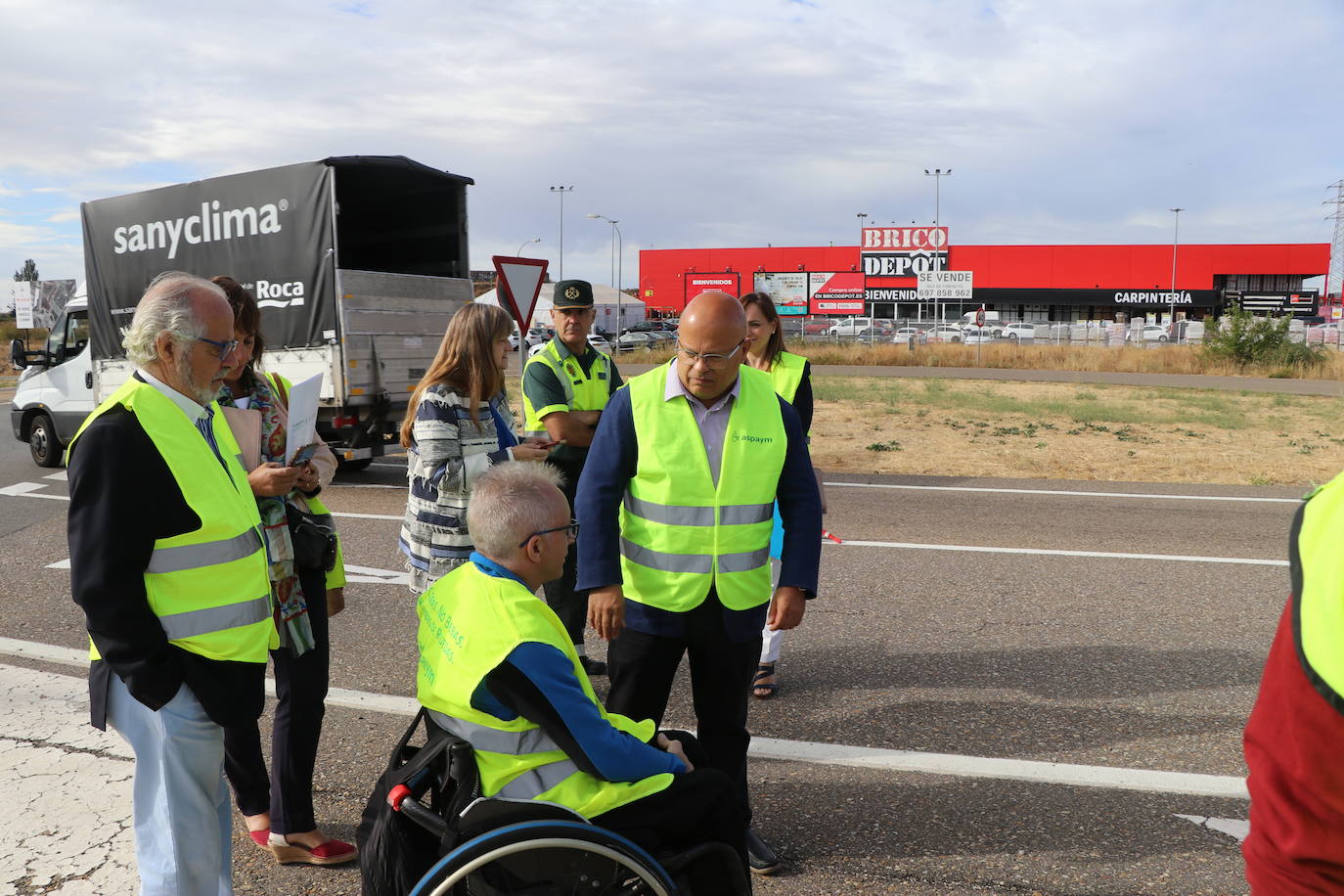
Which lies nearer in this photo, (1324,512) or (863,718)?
(1324,512)

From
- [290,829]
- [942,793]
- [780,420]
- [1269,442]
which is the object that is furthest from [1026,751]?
[1269,442]

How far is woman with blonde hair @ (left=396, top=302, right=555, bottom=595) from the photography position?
13.3 feet

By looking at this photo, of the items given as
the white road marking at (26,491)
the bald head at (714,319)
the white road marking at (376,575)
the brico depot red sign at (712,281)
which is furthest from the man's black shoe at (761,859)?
the brico depot red sign at (712,281)

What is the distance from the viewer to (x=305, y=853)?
3.41 metres

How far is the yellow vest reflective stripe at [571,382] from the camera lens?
17.3ft

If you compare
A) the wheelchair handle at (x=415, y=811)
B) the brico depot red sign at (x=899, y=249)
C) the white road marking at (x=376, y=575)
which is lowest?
the white road marking at (x=376, y=575)

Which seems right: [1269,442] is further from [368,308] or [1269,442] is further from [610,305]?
[610,305]

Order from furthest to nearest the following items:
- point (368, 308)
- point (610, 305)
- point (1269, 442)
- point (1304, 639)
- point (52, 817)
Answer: point (610, 305), point (1269, 442), point (368, 308), point (52, 817), point (1304, 639)

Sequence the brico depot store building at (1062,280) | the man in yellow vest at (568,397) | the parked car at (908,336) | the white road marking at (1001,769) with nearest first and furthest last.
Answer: the white road marking at (1001,769) < the man in yellow vest at (568,397) < the parked car at (908,336) < the brico depot store building at (1062,280)

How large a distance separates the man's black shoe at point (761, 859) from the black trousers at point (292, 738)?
148cm

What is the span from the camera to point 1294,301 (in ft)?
221

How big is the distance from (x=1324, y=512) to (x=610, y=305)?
63.5 metres

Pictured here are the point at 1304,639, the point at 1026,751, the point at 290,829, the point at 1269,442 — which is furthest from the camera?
the point at 1269,442

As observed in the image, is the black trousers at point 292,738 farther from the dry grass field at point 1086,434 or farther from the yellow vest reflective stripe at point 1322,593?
the dry grass field at point 1086,434
